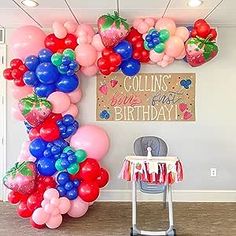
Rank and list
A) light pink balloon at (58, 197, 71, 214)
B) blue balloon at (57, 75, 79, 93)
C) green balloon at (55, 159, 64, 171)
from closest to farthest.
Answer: light pink balloon at (58, 197, 71, 214)
green balloon at (55, 159, 64, 171)
blue balloon at (57, 75, 79, 93)

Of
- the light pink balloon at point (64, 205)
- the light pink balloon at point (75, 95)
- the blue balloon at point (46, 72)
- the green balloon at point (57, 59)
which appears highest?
the green balloon at point (57, 59)

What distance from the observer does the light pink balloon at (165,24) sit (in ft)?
13.3

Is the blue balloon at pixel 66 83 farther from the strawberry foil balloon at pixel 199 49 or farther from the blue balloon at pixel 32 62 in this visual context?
the strawberry foil balloon at pixel 199 49

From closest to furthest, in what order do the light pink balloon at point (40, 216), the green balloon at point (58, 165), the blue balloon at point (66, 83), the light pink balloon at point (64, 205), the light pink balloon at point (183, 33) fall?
the light pink balloon at point (40, 216), the light pink balloon at point (64, 205), the green balloon at point (58, 165), the blue balloon at point (66, 83), the light pink balloon at point (183, 33)

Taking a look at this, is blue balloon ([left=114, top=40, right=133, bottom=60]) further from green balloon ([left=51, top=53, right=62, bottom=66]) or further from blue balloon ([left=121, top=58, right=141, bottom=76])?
green balloon ([left=51, top=53, right=62, bottom=66])

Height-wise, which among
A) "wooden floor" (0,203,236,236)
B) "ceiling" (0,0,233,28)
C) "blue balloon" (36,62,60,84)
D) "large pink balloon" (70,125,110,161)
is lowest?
"wooden floor" (0,203,236,236)

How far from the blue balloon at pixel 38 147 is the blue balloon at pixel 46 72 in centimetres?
68

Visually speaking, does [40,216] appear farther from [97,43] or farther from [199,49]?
[199,49]

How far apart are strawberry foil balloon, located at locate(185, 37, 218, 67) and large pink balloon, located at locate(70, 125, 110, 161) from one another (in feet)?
4.64

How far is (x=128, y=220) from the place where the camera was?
393 centimetres

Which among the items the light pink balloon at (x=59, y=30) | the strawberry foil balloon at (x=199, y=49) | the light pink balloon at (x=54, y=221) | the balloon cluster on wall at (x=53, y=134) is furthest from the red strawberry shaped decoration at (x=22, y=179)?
the strawberry foil balloon at (x=199, y=49)

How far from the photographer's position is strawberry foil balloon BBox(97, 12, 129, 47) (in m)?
3.77

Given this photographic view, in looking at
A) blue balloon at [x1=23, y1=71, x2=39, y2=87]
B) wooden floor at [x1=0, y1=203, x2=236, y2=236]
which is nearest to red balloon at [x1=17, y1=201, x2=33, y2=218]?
wooden floor at [x1=0, y1=203, x2=236, y2=236]

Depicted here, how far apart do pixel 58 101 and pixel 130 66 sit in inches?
38.3
